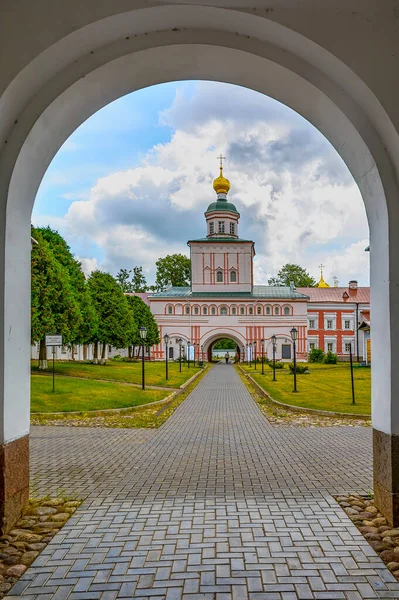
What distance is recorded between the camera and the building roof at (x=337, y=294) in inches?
2502

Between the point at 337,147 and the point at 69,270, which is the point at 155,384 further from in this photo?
the point at 337,147

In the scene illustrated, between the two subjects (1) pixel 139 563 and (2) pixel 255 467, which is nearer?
(1) pixel 139 563

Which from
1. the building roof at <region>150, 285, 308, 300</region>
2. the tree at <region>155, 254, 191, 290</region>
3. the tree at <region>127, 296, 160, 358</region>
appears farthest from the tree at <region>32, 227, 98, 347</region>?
the tree at <region>155, 254, 191, 290</region>

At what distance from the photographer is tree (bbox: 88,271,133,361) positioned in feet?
127

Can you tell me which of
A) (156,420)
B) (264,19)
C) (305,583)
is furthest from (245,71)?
(156,420)

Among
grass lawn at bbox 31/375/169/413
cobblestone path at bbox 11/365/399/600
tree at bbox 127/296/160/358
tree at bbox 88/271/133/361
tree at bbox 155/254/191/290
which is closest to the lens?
cobblestone path at bbox 11/365/399/600

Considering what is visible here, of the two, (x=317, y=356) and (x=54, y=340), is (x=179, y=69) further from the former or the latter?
(x=317, y=356)

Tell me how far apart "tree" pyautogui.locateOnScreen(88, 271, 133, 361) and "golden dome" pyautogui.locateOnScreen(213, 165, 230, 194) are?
26.7 m

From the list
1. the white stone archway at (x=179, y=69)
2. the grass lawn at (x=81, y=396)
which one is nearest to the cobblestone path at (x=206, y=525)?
the white stone archway at (x=179, y=69)

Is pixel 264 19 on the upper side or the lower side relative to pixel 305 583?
upper

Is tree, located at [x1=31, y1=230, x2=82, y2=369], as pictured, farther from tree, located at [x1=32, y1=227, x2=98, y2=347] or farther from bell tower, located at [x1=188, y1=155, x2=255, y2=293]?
bell tower, located at [x1=188, y1=155, x2=255, y2=293]

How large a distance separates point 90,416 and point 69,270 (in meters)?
18.2

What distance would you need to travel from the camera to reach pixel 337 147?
507 cm

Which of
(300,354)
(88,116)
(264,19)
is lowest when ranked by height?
(300,354)
